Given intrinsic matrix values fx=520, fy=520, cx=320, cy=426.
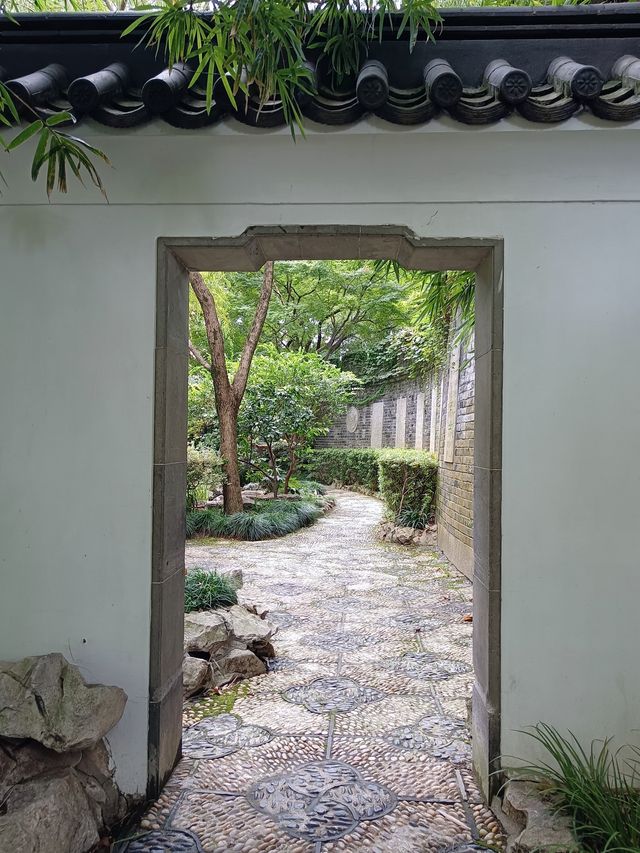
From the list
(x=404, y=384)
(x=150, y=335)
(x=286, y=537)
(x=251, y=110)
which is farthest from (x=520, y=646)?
(x=404, y=384)

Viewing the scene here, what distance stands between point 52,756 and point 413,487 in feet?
21.7

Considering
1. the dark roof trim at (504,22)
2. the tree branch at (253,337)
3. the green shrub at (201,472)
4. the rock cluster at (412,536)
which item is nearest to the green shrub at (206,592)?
the dark roof trim at (504,22)

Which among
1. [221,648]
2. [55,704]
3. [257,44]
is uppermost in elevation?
[257,44]

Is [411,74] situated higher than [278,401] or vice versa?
[411,74]

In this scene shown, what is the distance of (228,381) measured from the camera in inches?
331

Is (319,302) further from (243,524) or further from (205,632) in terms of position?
(205,632)

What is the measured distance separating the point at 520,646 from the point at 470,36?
2.45 metres

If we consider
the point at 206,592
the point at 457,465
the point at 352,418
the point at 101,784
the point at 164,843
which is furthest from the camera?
the point at 352,418

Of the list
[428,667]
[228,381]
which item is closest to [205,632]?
[428,667]

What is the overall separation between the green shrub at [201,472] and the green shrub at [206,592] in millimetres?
4954

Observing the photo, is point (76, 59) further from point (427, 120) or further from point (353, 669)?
point (353, 669)

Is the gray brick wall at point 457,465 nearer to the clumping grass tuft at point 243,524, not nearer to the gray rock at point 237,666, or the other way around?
the clumping grass tuft at point 243,524

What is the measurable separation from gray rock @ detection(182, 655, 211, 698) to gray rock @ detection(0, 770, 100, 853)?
1080 mm

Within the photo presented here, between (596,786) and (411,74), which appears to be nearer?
(596,786)
